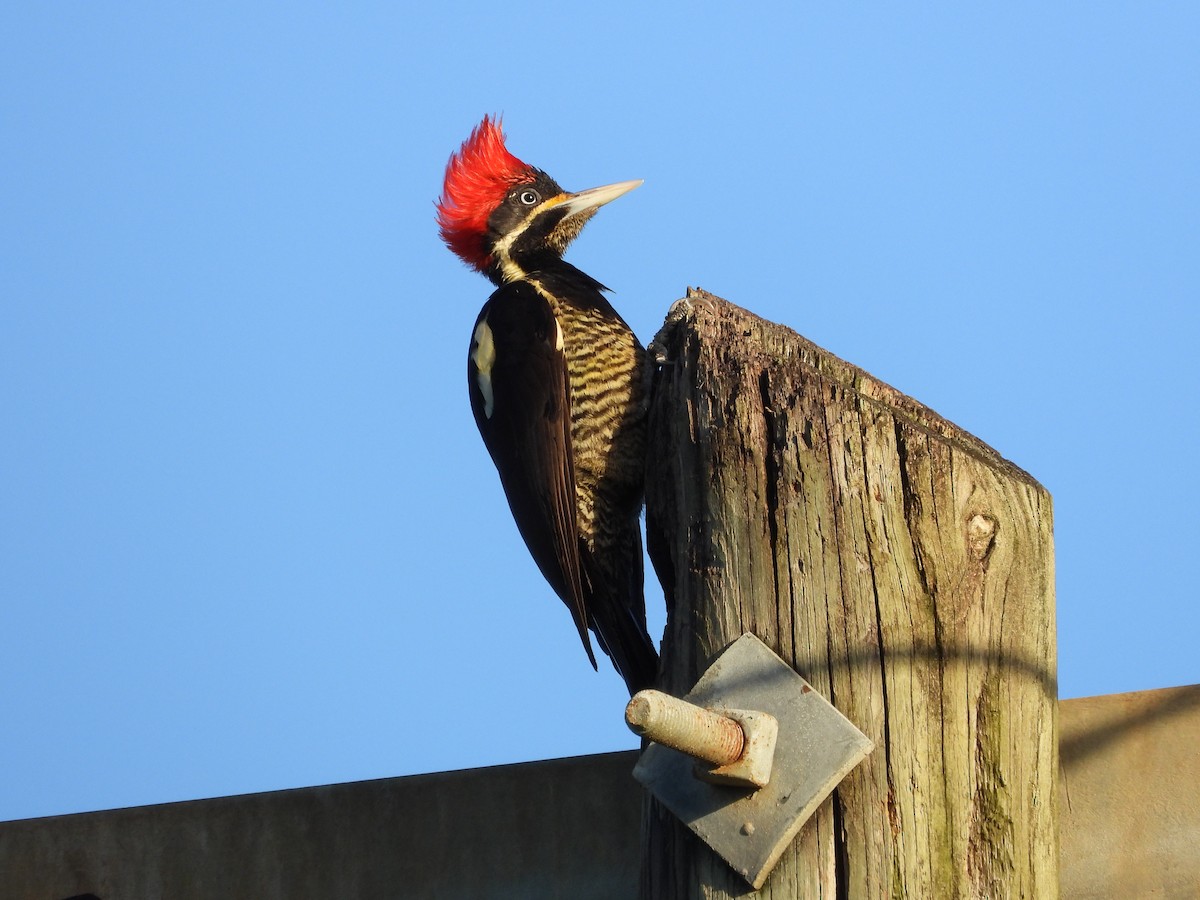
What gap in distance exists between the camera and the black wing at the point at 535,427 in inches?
135

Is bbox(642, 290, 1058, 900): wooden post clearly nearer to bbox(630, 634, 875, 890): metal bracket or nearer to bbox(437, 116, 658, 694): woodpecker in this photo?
bbox(630, 634, 875, 890): metal bracket

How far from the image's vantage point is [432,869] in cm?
227

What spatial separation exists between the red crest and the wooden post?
246cm

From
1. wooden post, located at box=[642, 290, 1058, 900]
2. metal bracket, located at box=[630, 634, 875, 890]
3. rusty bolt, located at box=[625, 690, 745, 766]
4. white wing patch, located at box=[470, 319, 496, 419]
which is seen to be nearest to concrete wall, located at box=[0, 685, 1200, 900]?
wooden post, located at box=[642, 290, 1058, 900]

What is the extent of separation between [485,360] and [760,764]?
2.11 m

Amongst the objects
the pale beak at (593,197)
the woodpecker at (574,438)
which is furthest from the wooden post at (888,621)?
the pale beak at (593,197)

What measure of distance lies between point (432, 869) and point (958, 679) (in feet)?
3.45

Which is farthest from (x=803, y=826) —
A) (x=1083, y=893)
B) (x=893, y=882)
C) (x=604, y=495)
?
(x=604, y=495)

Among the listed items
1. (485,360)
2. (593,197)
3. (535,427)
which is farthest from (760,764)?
(593,197)

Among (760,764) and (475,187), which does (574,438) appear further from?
(760,764)

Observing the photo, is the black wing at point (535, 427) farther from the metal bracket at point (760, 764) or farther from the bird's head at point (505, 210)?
the metal bracket at point (760, 764)

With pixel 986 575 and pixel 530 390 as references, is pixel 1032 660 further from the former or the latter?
pixel 530 390

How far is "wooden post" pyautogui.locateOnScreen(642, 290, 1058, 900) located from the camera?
1.76 meters

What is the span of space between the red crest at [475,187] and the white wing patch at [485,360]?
617 mm
